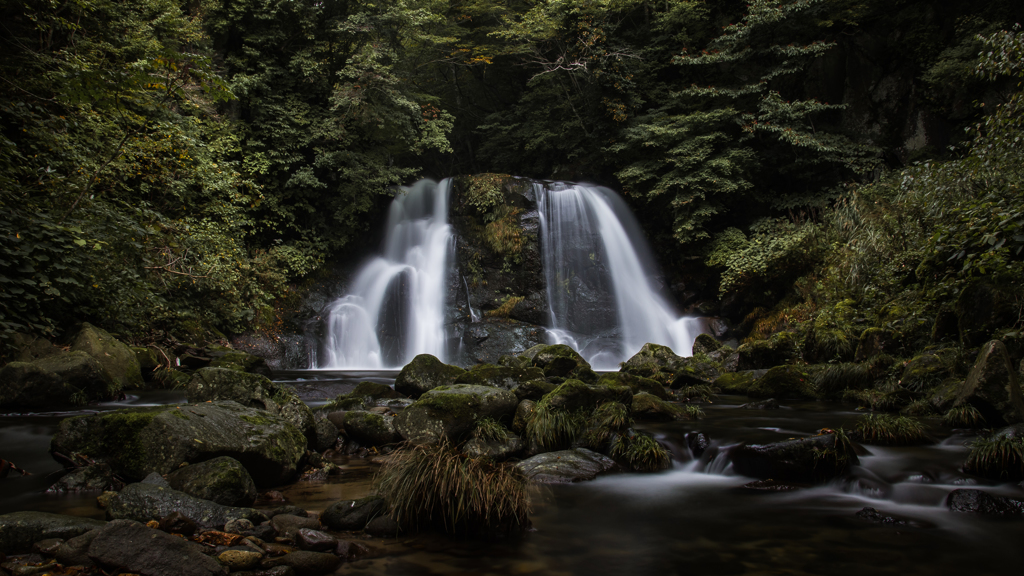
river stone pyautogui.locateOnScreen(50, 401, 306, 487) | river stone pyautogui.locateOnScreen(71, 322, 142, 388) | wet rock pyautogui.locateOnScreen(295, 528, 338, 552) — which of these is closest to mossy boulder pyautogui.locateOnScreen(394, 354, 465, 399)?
river stone pyautogui.locateOnScreen(50, 401, 306, 487)

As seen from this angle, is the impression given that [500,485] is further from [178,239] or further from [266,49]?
[266,49]

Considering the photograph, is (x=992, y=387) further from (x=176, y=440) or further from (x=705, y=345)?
(x=176, y=440)

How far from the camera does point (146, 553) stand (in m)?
2.90

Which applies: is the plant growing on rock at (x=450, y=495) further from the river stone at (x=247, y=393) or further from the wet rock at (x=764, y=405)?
the wet rock at (x=764, y=405)

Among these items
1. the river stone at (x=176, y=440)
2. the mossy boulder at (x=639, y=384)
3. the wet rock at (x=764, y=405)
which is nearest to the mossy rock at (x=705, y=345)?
the mossy boulder at (x=639, y=384)

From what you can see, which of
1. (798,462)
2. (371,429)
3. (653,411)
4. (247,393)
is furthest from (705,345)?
(247,393)

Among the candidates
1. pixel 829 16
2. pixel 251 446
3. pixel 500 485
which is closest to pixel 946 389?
pixel 500 485

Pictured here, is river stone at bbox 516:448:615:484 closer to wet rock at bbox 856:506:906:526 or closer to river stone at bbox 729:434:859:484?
river stone at bbox 729:434:859:484

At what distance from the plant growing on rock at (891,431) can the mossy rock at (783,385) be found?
3403 millimetres

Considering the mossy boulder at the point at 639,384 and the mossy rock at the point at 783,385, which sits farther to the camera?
the mossy rock at the point at 783,385

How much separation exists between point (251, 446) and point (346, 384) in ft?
19.3

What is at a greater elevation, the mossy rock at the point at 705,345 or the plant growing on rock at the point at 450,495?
the mossy rock at the point at 705,345

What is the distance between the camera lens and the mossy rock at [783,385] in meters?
9.78

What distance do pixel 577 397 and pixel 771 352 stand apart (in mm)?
7082
